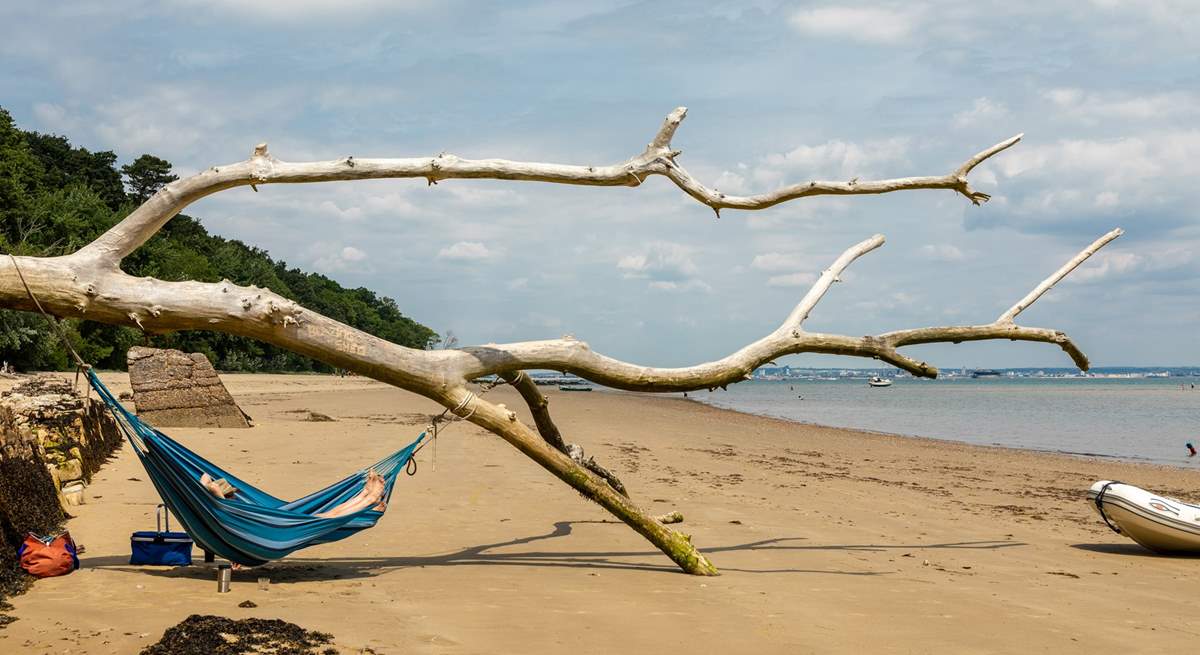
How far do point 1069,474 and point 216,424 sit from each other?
13360 millimetres

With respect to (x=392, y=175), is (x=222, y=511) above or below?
below

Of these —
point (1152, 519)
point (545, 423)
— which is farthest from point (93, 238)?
point (1152, 519)

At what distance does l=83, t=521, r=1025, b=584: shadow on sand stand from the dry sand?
0.03 meters

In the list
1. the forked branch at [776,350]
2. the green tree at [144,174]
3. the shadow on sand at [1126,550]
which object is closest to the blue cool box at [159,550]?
the forked branch at [776,350]

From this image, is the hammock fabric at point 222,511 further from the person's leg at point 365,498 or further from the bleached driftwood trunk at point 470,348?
the bleached driftwood trunk at point 470,348

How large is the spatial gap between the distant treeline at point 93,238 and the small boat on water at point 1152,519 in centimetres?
1218

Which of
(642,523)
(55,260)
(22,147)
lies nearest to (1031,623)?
(642,523)

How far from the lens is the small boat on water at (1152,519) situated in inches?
326

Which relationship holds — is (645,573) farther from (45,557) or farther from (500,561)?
(45,557)

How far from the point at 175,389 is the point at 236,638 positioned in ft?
33.6

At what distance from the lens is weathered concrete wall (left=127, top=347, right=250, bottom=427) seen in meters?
13.5

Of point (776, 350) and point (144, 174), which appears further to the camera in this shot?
point (144, 174)

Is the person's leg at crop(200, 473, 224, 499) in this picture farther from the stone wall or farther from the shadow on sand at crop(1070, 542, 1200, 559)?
the shadow on sand at crop(1070, 542, 1200, 559)

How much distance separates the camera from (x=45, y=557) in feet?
18.4
